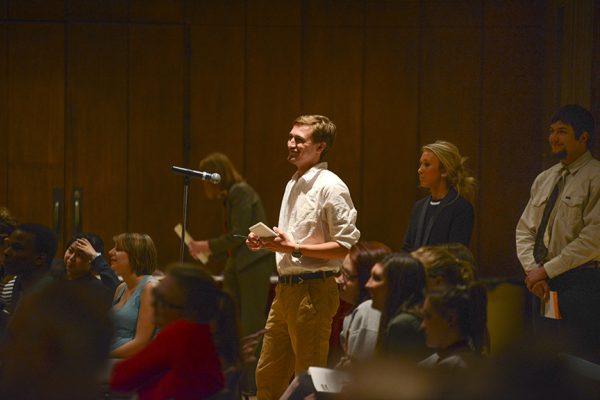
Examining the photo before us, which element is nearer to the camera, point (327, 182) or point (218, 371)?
point (218, 371)

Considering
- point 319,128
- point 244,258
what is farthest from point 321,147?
point 244,258

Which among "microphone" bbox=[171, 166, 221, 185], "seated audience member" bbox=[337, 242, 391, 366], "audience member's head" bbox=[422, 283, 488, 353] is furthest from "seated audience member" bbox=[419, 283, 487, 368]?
"microphone" bbox=[171, 166, 221, 185]

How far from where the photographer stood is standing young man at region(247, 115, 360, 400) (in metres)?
4.17

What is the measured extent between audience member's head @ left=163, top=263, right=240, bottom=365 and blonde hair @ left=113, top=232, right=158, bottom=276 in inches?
46.0

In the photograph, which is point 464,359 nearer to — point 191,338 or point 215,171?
point 191,338

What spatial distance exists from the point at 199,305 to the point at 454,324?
0.76m

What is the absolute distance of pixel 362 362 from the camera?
3164mm

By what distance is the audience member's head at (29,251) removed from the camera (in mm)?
4164

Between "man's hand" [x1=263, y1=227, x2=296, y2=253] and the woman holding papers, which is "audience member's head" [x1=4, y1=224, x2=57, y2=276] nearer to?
"man's hand" [x1=263, y1=227, x2=296, y2=253]

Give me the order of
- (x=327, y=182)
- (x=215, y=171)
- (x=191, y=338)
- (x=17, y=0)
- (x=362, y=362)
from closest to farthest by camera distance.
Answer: (x=191, y=338) < (x=362, y=362) < (x=327, y=182) < (x=215, y=171) < (x=17, y=0)

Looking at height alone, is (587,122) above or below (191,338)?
above

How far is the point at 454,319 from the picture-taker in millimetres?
3059

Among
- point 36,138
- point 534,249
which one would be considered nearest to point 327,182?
point 534,249

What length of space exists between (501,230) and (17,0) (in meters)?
3.27
